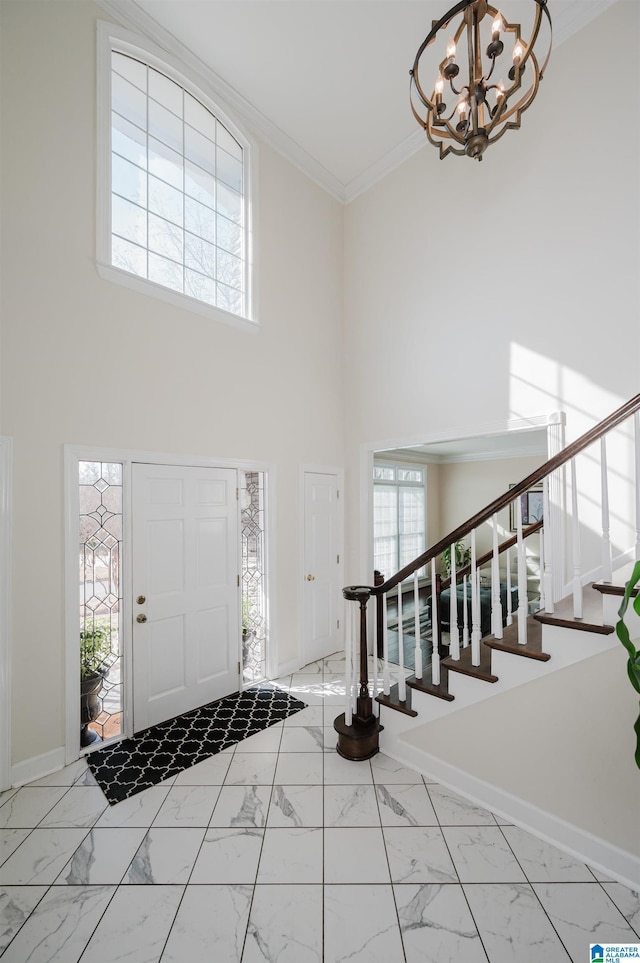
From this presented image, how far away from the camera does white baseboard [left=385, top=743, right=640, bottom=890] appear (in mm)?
1859

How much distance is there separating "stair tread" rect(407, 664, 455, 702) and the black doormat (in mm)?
1248

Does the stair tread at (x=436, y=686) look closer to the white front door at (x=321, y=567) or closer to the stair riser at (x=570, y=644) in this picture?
the stair riser at (x=570, y=644)

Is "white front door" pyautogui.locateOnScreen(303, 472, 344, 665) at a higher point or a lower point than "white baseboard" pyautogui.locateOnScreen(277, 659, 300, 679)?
higher

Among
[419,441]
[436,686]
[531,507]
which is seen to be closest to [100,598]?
[436,686]

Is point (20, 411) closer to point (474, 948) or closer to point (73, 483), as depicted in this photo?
point (73, 483)

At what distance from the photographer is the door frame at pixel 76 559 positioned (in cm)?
270

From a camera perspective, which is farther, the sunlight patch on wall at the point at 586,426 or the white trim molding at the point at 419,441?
the white trim molding at the point at 419,441

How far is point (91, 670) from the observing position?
2873mm

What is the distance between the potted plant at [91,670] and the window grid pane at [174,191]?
2.66 meters

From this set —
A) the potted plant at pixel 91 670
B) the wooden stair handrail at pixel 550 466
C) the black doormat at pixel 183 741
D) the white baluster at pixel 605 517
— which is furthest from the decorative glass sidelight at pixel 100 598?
the white baluster at pixel 605 517

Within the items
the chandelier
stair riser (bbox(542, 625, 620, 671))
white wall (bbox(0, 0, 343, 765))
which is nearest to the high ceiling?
white wall (bbox(0, 0, 343, 765))

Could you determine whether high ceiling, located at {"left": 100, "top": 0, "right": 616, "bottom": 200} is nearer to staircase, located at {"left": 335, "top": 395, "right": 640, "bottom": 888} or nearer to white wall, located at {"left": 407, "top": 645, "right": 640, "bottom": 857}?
staircase, located at {"left": 335, "top": 395, "right": 640, "bottom": 888}

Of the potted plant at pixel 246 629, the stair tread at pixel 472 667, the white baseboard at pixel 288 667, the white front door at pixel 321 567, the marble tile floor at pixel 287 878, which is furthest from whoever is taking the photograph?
the white front door at pixel 321 567

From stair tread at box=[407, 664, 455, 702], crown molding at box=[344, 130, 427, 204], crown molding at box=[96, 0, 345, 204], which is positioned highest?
crown molding at box=[96, 0, 345, 204]
